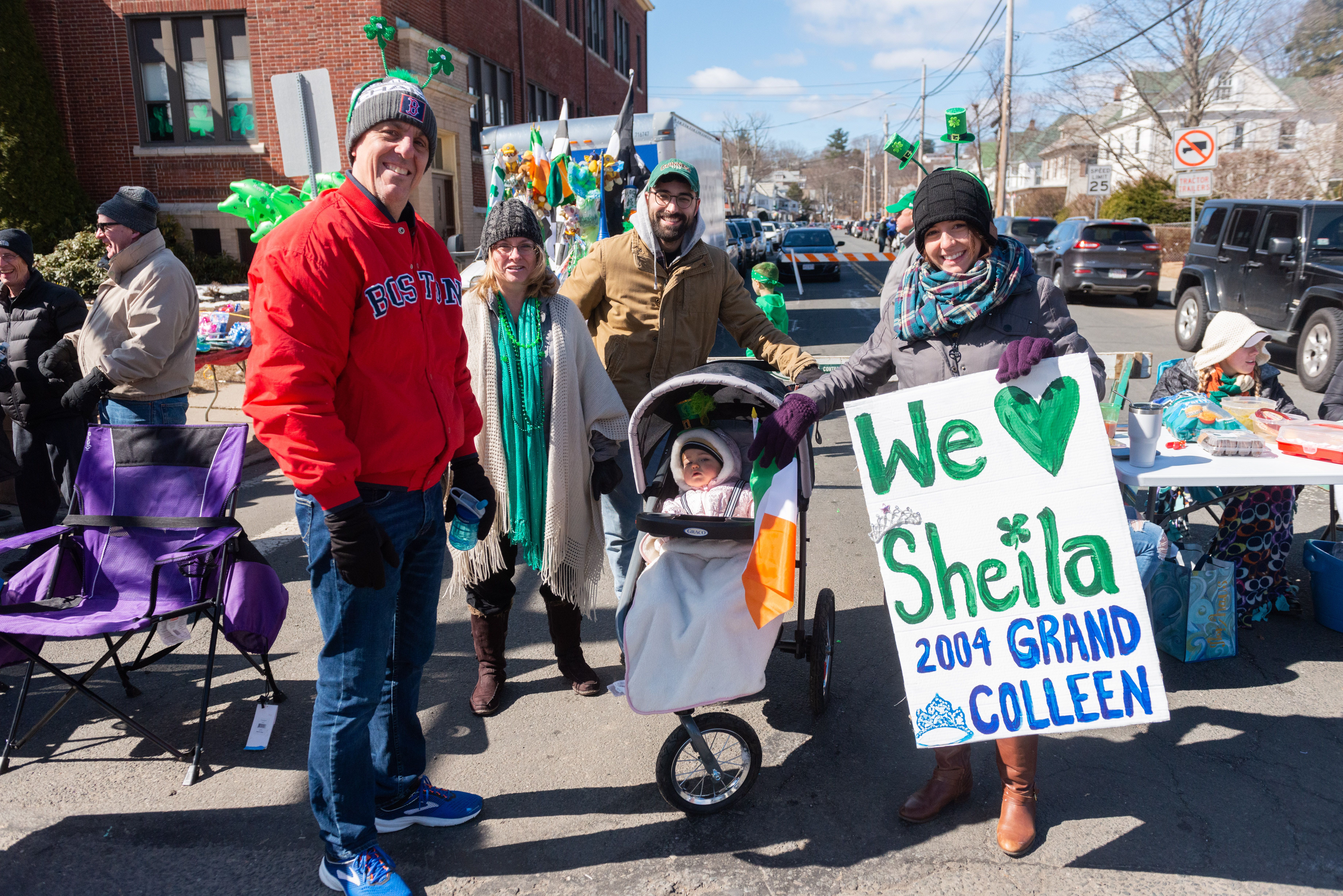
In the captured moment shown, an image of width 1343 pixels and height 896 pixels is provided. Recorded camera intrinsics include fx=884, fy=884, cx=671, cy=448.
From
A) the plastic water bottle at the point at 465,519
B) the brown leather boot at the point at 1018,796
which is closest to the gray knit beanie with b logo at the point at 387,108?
the plastic water bottle at the point at 465,519

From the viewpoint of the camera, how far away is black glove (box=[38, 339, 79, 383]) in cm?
477

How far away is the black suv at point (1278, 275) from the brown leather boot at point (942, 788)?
892cm

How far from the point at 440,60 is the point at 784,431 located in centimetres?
733

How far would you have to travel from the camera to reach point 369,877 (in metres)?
2.54

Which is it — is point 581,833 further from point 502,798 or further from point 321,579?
point 321,579

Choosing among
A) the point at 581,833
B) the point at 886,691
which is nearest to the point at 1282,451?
the point at 886,691

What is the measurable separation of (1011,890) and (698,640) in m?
1.18

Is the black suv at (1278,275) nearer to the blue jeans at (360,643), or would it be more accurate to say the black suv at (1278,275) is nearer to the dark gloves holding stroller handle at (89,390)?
the blue jeans at (360,643)

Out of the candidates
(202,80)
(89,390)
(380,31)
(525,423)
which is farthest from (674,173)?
(202,80)

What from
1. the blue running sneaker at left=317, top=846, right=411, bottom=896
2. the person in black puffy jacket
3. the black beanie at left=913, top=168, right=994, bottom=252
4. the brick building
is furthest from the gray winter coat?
the brick building

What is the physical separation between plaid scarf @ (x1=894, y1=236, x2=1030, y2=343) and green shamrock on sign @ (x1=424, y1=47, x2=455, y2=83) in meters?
6.68

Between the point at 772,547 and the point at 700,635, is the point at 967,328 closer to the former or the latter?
the point at 772,547

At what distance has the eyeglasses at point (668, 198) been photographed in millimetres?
3562

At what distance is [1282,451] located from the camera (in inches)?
155
